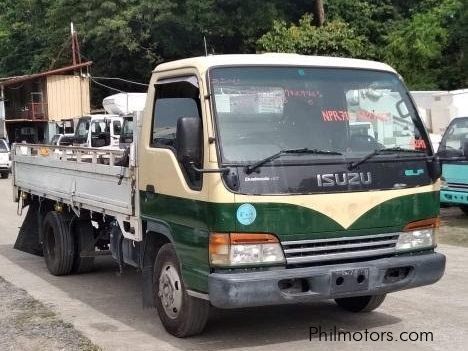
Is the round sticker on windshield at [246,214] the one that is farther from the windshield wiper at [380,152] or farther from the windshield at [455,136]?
the windshield at [455,136]

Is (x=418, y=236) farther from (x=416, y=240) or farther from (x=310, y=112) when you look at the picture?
(x=310, y=112)

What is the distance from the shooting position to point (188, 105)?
562 centimetres

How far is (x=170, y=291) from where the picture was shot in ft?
19.0

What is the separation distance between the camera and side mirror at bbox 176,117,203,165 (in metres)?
5.22

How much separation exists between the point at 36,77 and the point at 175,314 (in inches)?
1592

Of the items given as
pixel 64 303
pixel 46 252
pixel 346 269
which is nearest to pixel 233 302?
pixel 346 269

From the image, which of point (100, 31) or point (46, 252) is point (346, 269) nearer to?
point (46, 252)

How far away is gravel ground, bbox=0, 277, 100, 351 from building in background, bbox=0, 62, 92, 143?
36404mm

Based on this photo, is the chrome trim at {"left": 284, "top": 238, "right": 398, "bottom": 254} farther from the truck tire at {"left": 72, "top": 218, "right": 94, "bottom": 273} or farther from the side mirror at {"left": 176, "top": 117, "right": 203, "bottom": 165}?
the truck tire at {"left": 72, "top": 218, "right": 94, "bottom": 273}

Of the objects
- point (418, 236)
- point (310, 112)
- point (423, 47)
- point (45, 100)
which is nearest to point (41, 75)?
point (45, 100)

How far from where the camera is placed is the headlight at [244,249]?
5.02 metres

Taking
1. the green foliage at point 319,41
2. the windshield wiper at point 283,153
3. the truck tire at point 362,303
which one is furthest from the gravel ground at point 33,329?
the green foliage at point 319,41

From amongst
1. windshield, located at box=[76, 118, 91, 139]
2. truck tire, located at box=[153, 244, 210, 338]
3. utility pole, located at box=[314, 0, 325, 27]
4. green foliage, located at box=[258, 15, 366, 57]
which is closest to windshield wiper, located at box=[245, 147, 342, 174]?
truck tire, located at box=[153, 244, 210, 338]

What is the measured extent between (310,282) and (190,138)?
1373mm
